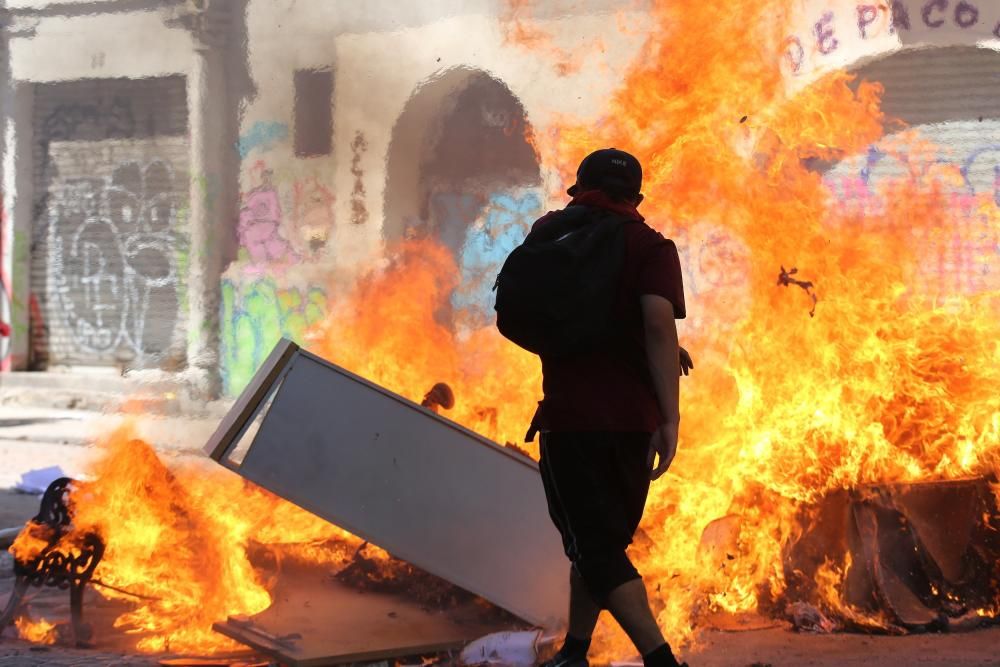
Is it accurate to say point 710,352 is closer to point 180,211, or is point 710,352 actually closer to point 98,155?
point 180,211

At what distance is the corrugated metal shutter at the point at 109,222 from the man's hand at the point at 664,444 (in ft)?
36.6

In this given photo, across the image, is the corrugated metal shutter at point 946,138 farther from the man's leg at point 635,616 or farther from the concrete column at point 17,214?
the concrete column at point 17,214

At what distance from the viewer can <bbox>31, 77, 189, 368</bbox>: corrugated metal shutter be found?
13.6 m

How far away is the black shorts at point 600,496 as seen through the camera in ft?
10.8

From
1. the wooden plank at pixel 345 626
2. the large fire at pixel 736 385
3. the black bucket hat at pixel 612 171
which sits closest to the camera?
the black bucket hat at pixel 612 171

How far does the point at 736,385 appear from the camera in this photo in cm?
556

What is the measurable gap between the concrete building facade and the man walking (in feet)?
21.9

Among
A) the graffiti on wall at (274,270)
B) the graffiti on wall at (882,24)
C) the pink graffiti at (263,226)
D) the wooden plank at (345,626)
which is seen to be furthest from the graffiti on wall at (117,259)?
the wooden plank at (345,626)

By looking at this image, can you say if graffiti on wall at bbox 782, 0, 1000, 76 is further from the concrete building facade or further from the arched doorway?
the arched doorway

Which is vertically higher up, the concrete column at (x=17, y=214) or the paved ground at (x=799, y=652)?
the concrete column at (x=17, y=214)

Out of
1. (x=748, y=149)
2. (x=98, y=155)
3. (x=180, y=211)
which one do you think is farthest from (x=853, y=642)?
(x=98, y=155)

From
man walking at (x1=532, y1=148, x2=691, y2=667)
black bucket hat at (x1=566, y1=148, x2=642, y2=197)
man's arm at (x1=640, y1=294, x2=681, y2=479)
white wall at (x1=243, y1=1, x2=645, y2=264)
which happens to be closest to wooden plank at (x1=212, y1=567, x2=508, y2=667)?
man walking at (x1=532, y1=148, x2=691, y2=667)

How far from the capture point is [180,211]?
44.2 ft

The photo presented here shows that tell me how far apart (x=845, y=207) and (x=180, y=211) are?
8.59 m
